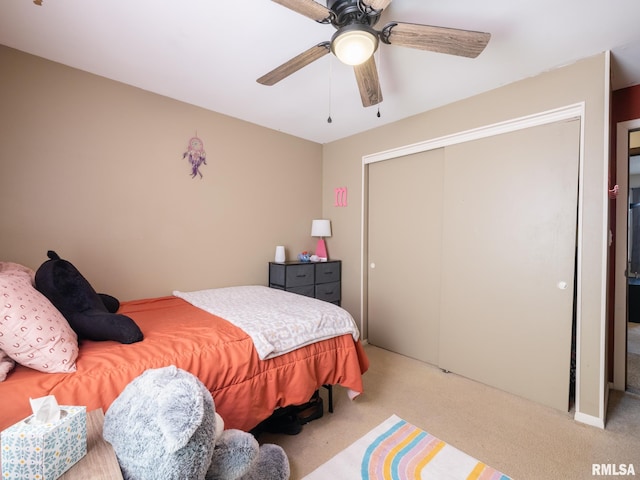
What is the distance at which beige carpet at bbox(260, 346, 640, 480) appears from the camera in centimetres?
162

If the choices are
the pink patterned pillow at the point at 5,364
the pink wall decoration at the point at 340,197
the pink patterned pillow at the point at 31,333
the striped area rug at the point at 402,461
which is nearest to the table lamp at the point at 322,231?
the pink wall decoration at the point at 340,197

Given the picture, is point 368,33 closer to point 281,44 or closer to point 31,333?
point 281,44

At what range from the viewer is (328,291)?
3.41 meters

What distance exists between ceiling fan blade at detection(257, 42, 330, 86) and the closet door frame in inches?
61.9

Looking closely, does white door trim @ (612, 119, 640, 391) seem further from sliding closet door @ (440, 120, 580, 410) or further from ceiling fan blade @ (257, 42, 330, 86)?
ceiling fan blade @ (257, 42, 330, 86)

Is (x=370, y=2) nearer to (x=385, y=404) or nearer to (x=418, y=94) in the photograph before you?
(x=418, y=94)

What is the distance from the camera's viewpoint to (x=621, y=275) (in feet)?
7.69

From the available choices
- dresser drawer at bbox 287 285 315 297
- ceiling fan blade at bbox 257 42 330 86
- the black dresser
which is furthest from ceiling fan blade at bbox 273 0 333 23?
dresser drawer at bbox 287 285 315 297

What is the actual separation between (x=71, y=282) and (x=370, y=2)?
6.23ft

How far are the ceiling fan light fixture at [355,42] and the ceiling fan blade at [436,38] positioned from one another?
9cm

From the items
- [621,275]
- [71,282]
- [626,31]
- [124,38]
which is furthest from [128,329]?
[621,275]

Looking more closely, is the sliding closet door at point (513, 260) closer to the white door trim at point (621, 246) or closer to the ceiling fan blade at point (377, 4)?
the white door trim at point (621, 246)

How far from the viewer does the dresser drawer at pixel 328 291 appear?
3.31 metres

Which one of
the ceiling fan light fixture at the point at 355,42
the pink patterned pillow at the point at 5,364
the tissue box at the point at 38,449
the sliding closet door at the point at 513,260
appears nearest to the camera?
the tissue box at the point at 38,449
